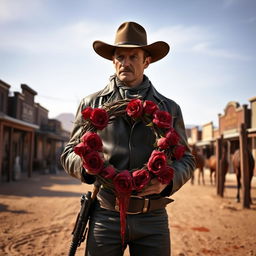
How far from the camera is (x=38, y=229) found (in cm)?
543

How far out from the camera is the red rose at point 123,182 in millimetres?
1545

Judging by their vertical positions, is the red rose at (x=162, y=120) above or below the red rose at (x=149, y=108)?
below

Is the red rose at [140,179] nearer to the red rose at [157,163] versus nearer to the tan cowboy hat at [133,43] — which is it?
the red rose at [157,163]

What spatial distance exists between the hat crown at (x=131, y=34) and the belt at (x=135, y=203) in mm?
1197

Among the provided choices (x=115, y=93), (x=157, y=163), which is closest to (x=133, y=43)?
(x=115, y=93)

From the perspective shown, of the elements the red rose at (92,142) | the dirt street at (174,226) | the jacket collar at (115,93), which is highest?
the jacket collar at (115,93)

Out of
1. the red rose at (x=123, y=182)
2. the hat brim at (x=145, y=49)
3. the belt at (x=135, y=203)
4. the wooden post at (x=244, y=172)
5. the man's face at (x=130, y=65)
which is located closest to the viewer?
the red rose at (x=123, y=182)

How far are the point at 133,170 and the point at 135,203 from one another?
0.30 metres

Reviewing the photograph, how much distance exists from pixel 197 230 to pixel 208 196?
4474 mm

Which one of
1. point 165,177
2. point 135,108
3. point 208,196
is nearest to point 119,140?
point 135,108

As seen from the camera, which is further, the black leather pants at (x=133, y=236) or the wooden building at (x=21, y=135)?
the wooden building at (x=21, y=135)

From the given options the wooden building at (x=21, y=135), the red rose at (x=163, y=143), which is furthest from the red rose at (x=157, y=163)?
the wooden building at (x=21, y=135)

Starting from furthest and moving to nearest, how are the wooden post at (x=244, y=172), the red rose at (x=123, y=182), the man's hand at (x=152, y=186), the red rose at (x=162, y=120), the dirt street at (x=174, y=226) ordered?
the wooden post at (x=244, y=172) < the dirt street at (x=174, y=226) < the red rose at (x=162, y=120) < the man's hand at (x=152, y=186) < the red rose at (x=123, y=182)

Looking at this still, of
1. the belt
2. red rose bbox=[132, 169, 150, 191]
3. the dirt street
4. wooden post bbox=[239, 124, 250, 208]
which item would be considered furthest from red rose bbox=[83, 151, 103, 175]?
wooden post bbox=[239, 124, 250, 208]
